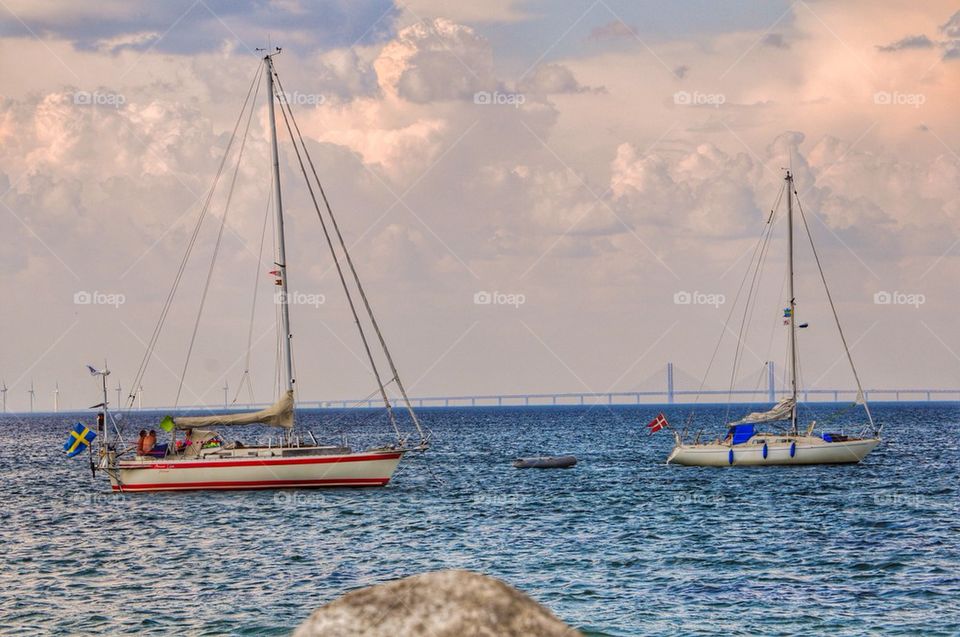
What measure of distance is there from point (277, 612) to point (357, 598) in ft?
70.1

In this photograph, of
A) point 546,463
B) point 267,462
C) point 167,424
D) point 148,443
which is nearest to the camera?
point 267,462

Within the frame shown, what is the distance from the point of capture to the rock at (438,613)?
28.1 ft

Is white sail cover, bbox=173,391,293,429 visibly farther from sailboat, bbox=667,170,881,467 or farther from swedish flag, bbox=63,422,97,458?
sailboat, bbox=667,170,881,467

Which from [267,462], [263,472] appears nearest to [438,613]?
[267,462]

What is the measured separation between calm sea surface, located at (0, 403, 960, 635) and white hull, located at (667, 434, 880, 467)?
144 cm

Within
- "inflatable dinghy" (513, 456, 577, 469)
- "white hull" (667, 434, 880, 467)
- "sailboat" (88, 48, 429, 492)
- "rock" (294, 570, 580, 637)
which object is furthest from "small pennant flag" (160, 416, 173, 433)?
"rock" (294, 570, 580, 637)

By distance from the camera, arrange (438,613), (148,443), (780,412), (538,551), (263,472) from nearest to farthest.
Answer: (438,613), (538,551), (263,472), (148,443), (780,412)

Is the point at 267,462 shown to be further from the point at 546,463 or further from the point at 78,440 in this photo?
the point at 546,463

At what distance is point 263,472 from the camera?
56.5 metres

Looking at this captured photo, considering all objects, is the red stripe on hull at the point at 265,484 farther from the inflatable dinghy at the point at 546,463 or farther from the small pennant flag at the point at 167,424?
the inflatable dinghy at the point at 546,463

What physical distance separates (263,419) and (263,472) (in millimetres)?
2650

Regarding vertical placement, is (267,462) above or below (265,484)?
above

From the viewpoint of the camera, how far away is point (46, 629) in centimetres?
2769

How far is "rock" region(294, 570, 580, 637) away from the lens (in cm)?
855
